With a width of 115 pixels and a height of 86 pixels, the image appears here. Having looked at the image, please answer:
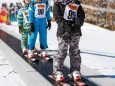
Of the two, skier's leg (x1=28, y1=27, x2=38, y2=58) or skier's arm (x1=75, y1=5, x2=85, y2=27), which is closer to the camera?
skier's arm (x1=75, y1=5, x2=85, y2=27)

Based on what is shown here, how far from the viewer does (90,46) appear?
39.4ft

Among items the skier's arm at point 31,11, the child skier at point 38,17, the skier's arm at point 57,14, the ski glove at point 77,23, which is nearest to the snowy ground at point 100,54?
the child skier at point 38,17

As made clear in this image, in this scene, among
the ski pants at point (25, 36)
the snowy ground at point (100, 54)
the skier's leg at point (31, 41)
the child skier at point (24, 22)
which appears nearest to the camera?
the snowy ground at point (100, 54)

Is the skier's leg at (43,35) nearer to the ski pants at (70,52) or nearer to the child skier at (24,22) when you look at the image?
the child skier at (24,22)

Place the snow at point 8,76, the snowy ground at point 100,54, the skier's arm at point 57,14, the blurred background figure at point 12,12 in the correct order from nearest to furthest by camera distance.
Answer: the skier's arm at point 57,14, the snow at point 8,76, the snowy ground at point 100,54, the blurred background figure at point 12,12

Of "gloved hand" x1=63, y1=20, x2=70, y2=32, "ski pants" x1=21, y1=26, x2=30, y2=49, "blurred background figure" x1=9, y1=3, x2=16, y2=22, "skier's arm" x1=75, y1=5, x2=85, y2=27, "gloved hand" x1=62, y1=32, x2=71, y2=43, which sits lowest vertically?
"blurred background figure" x1=9, y1=3, x2=16, y2=22

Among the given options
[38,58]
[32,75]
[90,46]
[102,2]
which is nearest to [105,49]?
[90,46]

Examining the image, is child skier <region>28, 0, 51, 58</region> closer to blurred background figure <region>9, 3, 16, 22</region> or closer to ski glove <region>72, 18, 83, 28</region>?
ski glove <region>72, 18, 83, 28</region>

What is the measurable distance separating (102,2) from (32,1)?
39.1 feet

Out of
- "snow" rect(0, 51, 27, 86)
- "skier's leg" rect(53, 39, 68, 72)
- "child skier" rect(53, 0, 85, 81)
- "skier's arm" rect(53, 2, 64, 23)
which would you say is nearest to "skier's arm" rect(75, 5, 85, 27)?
"child skier" rect(53, 0, 85, 81)

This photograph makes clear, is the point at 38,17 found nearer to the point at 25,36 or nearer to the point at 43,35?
the point at 43,35

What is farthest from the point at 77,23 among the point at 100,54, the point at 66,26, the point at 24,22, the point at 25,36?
the point at 100,54

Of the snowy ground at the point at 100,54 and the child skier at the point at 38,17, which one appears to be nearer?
the snowy ground at the point at 100,54

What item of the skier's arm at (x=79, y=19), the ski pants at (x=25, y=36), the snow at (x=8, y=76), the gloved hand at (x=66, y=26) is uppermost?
the skier's arm at (x=79, y=19)
